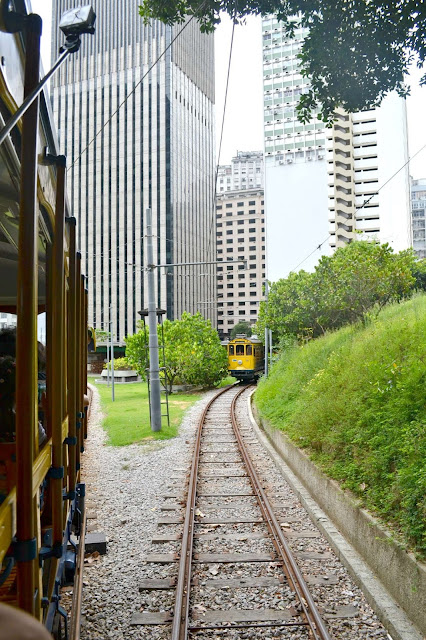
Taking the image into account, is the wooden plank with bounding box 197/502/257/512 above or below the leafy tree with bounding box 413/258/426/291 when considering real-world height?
below

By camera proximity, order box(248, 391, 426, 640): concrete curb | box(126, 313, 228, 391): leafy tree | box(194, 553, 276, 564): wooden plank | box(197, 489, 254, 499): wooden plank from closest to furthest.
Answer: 1. box(248, 391, 426, 640): concrete curb
2. box(194, 553, 276, 564): wooden plank
3. box(197, 489, 254, 499): wooden plank
4. box(126, 313, 228, 391): leafy tree

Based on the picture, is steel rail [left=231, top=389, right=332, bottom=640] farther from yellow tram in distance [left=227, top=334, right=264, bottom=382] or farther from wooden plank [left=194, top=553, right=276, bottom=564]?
yellow tram in distance [left=227, top=334, right=264, bottom=382]

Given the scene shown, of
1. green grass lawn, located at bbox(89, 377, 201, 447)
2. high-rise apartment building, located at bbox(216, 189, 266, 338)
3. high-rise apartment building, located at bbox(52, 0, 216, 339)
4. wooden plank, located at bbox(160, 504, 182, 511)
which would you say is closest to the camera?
wooden plank, located at bbox(160, 504, 182, 511)

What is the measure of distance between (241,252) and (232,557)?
107205mm

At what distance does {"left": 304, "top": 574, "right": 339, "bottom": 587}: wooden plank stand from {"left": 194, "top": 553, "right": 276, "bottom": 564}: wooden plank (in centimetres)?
61

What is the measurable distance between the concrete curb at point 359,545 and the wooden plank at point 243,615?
0.86m

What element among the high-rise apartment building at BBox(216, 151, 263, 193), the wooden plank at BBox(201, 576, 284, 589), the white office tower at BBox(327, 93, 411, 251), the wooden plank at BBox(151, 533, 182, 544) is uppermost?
the high-rise apartment building at BBox(216, 151, 263, 193)

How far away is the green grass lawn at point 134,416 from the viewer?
1426cm

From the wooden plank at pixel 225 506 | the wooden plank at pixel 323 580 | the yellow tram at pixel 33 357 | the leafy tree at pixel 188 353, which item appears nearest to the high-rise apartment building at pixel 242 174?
the leafy tree at pixel 188 353

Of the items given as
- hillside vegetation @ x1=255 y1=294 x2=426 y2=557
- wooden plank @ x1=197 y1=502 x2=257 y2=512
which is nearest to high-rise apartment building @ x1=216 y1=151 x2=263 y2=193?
hillside vegetation @ x1=255 y1=294 x2=426 y2=557

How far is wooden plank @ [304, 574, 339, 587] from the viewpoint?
17.6 ft

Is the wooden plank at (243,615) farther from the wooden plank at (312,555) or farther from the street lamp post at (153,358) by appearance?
the street lamp post at (153,358)

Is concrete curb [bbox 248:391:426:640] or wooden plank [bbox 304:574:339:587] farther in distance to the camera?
wooden plank [bbox 304:574:339:587]

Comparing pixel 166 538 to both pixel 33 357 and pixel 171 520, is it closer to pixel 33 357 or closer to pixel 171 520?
pixel 171 520
